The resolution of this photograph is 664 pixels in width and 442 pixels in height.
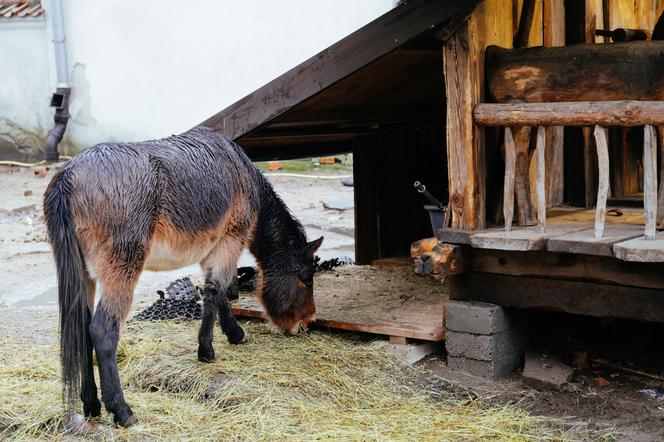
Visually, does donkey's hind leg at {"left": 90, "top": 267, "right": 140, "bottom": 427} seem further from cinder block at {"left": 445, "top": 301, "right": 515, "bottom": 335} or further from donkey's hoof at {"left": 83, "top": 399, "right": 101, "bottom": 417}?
cinder block at {"left": 445, "top": 301, "right": 515, "bottom": 335}

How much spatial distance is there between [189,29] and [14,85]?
387 centimetres

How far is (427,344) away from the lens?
6766mm

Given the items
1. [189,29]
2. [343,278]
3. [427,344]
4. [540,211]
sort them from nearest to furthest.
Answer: [540,211] → [427,344] → [343,278] → [189,29]

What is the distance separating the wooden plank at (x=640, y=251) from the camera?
5321 millimetres

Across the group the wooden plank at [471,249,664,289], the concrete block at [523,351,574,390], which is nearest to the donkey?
the wooden plank at [471,249,664,289]

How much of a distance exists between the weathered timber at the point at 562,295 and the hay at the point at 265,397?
729mm

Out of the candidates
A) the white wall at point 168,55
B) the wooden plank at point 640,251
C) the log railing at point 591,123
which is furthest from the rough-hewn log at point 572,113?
the white wall at point 168,55

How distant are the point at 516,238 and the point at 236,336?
2.33 meters

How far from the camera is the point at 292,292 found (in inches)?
277

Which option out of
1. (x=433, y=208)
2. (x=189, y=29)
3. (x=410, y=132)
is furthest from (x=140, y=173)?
(x=189, y=29)

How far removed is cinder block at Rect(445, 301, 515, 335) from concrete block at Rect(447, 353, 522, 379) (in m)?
0.21

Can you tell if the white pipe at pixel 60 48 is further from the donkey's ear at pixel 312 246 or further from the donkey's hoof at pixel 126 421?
the donkey's hoof at pixel 126 421

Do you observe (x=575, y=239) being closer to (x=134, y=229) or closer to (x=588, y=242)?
(x=588, y=242)

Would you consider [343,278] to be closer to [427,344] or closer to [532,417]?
[427,344]
